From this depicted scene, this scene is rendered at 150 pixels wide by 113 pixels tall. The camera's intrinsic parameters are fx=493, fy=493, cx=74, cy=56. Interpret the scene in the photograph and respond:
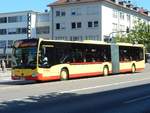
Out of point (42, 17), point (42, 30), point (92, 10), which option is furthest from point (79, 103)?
point (42, 17)

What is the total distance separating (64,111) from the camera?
44.4 feet

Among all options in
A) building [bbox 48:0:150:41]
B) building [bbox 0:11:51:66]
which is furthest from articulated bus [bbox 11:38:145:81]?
building [bbox 0:11:51:66]

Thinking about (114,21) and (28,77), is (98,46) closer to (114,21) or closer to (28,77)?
(28,77)

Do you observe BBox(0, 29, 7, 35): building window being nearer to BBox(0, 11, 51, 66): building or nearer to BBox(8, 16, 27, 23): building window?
BBox(0, 11, 51, 66): building

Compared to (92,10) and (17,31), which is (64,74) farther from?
(17,31)

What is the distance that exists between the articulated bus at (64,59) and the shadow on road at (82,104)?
7988 mm

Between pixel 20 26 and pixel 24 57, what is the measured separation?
268 ft

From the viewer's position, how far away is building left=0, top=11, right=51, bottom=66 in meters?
106

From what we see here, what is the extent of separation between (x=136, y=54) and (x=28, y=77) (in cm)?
1466

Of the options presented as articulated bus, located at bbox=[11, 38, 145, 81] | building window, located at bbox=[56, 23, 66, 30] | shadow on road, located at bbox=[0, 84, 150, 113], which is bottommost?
shadow on road, located at bbox=[0, 84, 150, 113]

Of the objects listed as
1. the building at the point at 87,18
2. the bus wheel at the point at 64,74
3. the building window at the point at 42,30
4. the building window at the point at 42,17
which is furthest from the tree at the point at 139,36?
the bus wheel at the point at 64,74

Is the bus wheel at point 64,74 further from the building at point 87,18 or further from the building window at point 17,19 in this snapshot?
the building window at point 17,19

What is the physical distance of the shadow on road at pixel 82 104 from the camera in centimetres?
1380

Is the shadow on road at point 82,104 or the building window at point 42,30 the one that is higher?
the building window at point 42,30
